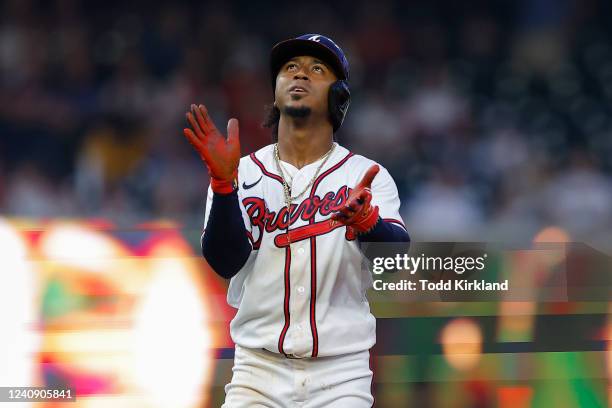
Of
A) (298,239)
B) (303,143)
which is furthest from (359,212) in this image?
(303,143)

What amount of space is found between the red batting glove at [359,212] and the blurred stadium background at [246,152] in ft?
3.64

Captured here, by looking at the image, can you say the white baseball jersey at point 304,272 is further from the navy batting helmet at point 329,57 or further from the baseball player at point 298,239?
the navy batting helmet at point 329,57

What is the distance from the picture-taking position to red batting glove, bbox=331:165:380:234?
225 centimetres

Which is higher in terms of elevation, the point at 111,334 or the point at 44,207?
the point at 44,207

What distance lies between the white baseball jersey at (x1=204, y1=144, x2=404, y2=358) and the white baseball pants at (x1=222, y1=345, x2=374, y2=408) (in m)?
0.04

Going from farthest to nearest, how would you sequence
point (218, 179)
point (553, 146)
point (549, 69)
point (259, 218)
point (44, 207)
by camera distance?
point (549, 69) → point (553, 146) → point (44, 207) → point (259, 218) → point (218, 179)

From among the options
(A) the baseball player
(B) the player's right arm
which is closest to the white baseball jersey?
(A) the baseball player

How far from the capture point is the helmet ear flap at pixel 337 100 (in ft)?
8.63

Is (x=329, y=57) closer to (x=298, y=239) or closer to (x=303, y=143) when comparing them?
(x=303, y=143)

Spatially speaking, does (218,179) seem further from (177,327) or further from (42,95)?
(42,95)

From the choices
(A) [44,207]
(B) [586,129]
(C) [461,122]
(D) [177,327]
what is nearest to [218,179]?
(D) [177,327]

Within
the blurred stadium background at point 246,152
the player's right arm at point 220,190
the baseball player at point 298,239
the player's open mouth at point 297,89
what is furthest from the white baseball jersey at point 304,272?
the blurred stadium background at point 246,152

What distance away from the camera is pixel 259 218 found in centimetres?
256

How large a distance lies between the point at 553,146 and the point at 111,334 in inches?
139
